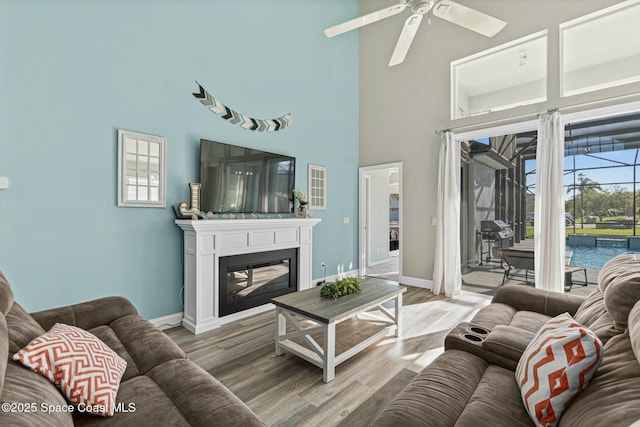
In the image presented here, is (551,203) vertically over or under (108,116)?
under

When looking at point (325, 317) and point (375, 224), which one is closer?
point (325, 317)

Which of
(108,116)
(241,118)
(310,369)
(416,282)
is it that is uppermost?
(241,118)

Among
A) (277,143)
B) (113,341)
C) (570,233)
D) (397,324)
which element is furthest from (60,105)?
(570,233)

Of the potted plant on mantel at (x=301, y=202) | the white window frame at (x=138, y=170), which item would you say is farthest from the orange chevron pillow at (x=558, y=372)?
the potted plant on mantel at (x=301, y=202)

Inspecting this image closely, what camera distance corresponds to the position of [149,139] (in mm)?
2951

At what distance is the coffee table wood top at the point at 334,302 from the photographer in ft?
7.17

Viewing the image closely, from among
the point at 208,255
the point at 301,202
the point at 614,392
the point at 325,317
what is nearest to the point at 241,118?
the point at 301,202

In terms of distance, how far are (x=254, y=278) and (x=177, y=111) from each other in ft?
7.03

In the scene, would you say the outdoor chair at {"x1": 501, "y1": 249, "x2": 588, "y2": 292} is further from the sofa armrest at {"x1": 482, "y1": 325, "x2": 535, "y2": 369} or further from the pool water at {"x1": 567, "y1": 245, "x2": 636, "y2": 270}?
the sofa armrest at {"x1": 482, "y1": 325, "x2": 535, "y2": 369}

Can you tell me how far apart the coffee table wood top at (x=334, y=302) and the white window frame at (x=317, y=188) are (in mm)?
2153

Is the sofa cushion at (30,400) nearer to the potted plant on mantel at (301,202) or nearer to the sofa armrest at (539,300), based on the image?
the sofa armrest at (539,300)

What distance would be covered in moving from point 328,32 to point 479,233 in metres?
3.60

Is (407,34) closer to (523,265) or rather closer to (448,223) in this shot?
(448,223)

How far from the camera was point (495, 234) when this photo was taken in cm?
429
